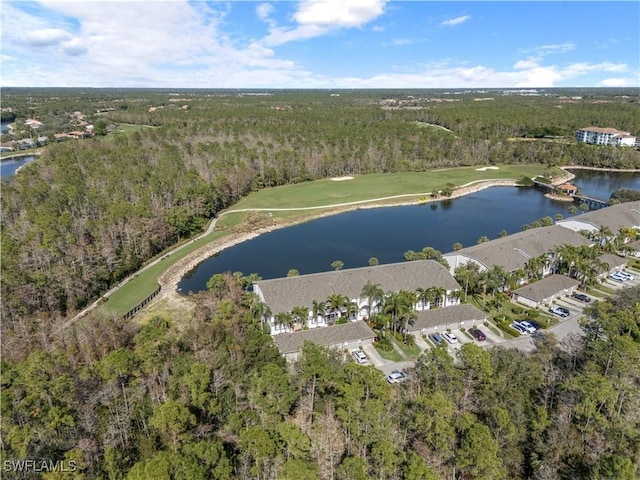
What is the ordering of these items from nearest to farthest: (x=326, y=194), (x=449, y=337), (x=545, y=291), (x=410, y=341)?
(x=410, y=341) → (x=449, y=337) → (x=545, y=291) → (x=326, y=194)

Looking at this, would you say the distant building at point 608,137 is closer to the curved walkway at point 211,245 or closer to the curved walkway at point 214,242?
the curved walkway at point 214,242

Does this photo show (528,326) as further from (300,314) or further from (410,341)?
(300,314)

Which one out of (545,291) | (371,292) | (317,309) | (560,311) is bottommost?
(560,311)

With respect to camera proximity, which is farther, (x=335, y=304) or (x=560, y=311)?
(x=560, y=311)

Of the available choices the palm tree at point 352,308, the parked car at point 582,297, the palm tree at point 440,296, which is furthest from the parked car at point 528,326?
the palm tree at point 352,308

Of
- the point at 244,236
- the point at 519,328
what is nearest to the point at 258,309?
the point at 519,328

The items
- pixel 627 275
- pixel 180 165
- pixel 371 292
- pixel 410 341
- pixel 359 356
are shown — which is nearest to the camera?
pixel 359 356
